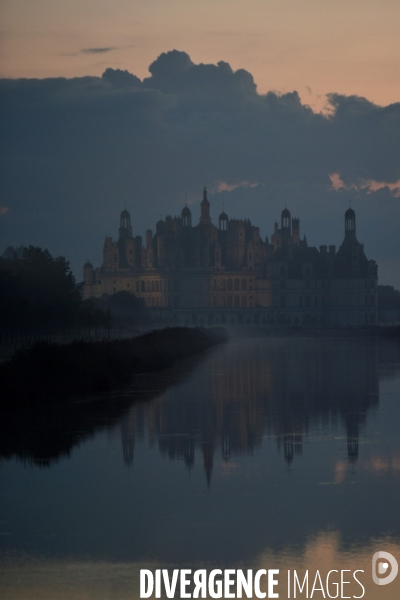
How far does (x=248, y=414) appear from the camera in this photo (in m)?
21.8

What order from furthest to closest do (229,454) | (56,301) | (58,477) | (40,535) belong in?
(56,301) → (229,454) → (58,477) → (40,535)

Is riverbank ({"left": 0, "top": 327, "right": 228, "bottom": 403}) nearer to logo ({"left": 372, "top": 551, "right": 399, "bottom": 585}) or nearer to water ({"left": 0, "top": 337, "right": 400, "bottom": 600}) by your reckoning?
water ({"left": 0, "top": 337, "right": 400, "bottom": 600})

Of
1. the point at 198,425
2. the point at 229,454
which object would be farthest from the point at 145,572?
the point at 198,425

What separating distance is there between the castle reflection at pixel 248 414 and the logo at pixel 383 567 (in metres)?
4.51

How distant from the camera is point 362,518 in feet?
35.4

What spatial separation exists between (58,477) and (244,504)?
2822 millimetres

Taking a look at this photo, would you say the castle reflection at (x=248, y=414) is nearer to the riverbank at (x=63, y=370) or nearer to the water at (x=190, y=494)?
the water at (x=190, y=494)

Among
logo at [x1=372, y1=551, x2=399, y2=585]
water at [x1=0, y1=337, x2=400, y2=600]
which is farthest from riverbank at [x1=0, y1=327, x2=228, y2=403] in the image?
logo at [x1=372, y1=551, x2=399, y2=585]

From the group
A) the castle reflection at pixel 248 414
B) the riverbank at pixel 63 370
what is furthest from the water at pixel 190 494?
the riverbank at pixel 63 370

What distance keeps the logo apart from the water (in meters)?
0.07

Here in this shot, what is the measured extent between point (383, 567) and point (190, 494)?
11.8ft

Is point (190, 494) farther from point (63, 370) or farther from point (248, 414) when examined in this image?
point (63, 370)

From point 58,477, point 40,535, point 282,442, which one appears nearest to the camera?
point 40,535

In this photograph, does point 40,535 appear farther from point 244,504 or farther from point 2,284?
point 2,284
